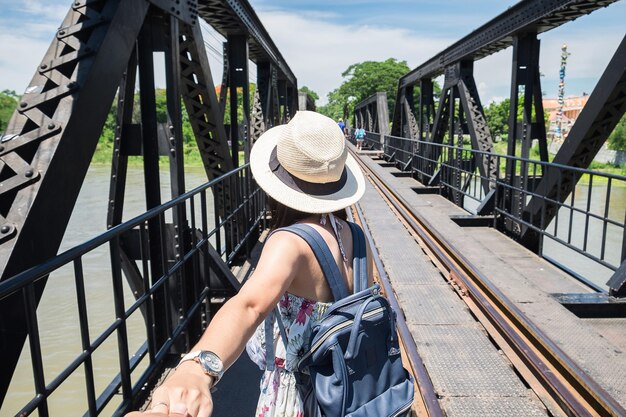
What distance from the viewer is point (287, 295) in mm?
1823

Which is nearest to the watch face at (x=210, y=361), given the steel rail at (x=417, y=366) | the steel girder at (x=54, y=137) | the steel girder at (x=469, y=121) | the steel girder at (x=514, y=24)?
the steel rail at (x=417, y=366)

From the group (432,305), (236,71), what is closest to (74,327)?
(236,71)

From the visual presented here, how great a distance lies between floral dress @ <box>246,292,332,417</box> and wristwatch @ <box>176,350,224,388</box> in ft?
1.66

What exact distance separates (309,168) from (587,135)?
20.0 ft

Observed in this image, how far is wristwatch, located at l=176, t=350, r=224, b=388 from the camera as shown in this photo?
129 centimetres

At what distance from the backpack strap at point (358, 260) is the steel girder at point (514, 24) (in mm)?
6161

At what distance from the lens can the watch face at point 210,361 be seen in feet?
4.23

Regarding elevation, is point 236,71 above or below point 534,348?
above

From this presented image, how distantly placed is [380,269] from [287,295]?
11.8 ft

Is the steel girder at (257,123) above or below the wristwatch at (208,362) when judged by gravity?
above

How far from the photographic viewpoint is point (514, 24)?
8523mm

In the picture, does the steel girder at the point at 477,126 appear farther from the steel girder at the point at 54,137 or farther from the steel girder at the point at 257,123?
the steel girder at the point at 54,137

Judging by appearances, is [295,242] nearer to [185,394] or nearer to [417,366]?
[185,394]

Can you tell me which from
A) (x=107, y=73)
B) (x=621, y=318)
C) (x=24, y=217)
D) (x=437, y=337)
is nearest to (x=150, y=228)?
(x=107, y=73)
